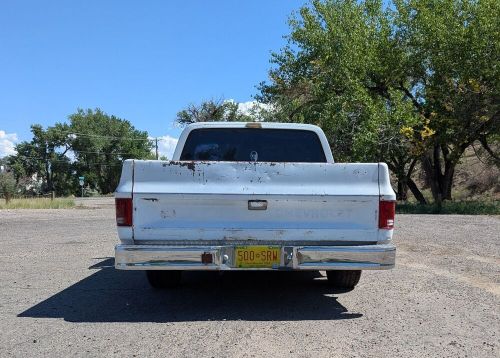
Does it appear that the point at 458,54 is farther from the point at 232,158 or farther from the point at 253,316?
the point at 253,316

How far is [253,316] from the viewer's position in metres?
5.57

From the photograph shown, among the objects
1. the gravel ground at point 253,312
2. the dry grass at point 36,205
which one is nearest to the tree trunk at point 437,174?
the gravel ground at point 253,312

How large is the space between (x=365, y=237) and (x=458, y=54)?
1881cm

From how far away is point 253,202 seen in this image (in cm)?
536

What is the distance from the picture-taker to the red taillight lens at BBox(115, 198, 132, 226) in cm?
527

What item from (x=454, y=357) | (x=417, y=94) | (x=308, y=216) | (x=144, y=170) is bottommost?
(x=454, y=357)

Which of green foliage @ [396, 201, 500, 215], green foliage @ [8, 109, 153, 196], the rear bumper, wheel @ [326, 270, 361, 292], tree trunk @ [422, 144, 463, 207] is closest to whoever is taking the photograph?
the rear bumper

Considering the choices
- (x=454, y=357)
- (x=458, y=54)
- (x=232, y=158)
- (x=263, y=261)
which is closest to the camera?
(x=454, y=357)

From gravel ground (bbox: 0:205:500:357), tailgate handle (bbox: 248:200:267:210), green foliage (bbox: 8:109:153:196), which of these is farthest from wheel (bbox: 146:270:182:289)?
green foliage (bbox: 8:109:153:196)

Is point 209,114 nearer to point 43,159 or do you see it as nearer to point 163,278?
point 163,278

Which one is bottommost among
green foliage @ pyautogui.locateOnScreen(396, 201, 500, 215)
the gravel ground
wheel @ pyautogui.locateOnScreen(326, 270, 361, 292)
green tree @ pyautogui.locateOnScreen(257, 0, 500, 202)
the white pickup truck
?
the gravel ground

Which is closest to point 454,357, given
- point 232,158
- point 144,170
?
point 144,170

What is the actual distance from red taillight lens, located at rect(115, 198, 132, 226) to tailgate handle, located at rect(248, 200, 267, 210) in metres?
1.18

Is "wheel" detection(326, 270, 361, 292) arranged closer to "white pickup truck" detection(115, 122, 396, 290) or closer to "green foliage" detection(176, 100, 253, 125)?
"white pickup truck" detection(115, 122, 396, 290)
